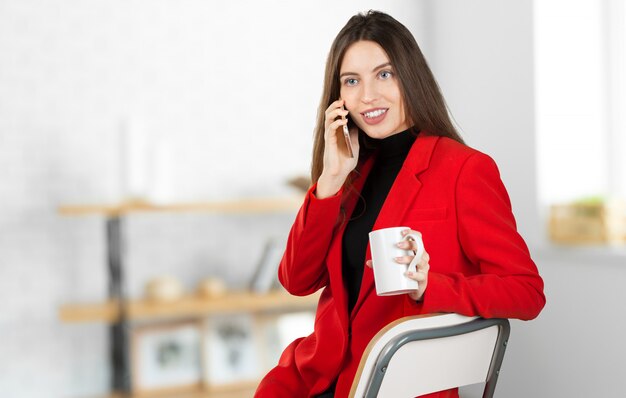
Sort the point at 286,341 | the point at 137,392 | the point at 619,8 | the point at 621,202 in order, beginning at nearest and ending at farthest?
the point at 621,202 < the point at 619,8 < the point at 137,392 < the point at 286,341

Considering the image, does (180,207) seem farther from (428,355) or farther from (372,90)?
(428,355)

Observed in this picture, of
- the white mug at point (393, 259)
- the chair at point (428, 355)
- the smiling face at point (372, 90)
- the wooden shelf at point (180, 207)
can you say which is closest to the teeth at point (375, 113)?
the smiling face at point (372, 90)

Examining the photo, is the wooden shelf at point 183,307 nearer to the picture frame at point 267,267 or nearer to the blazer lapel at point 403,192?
the picture frame at point 267,267

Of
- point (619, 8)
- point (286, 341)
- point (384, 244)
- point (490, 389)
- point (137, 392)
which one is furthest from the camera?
point (286, 341)

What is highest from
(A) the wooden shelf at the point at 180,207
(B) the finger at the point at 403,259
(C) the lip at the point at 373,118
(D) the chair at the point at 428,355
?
(C) the lip at the point at 373,118

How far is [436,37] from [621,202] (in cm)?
131

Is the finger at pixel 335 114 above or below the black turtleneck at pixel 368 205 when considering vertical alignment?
above

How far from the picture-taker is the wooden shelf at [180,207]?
285 centimetres

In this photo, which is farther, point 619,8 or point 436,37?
point 436,37

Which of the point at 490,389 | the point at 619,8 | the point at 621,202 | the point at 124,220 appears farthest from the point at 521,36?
the point at 124,220

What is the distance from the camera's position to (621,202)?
2.42 meters

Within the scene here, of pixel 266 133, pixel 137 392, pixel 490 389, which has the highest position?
pixel 266 133

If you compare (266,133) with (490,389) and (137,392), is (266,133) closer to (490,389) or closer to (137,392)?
(137,392)

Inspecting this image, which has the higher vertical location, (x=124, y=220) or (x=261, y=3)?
(x=261, y=3)
